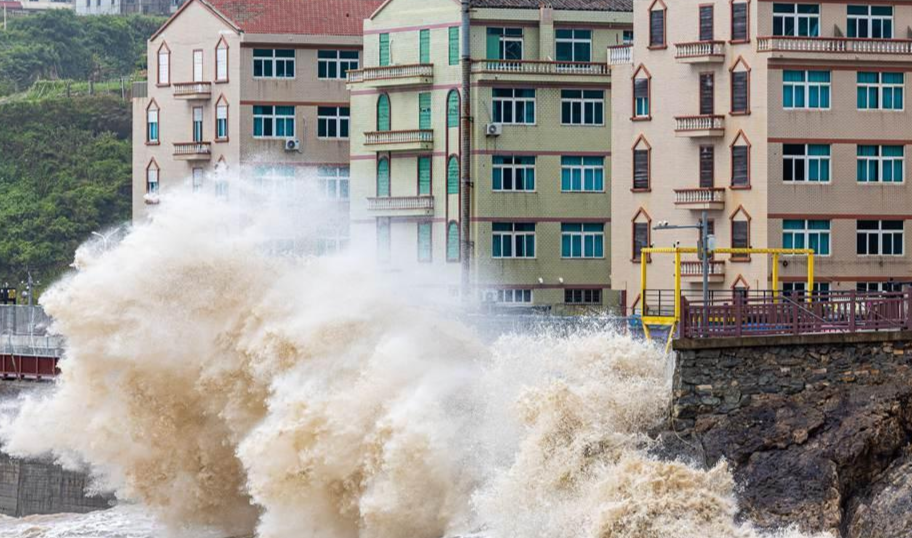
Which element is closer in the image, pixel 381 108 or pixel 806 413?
pixel 806 413

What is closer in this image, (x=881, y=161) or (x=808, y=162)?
(x=808, y=162)

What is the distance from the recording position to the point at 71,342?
4281 cm

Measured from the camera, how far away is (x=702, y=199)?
5528 cm

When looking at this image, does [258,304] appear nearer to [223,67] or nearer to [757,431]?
[757,431]

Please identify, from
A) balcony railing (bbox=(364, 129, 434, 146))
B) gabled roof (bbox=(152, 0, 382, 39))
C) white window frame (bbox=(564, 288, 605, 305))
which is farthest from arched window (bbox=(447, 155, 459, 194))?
gabled roof (bbox=(152, 0, 382, 39))

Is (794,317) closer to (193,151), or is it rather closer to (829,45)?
(829,45)

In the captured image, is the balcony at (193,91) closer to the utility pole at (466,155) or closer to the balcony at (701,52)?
the utility pole at (466,155)

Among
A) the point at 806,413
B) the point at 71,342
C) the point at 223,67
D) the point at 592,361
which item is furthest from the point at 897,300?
the point at 223,67

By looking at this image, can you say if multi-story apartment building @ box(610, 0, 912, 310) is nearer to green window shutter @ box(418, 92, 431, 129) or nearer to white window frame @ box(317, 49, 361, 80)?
green window shutter @ box(418, 92, 431, 129)

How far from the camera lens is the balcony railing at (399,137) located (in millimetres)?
63125

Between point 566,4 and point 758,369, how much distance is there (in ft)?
102

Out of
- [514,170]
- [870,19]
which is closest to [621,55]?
[514,170]

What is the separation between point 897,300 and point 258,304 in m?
13.1

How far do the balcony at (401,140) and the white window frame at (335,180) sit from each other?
5951 millimetres
